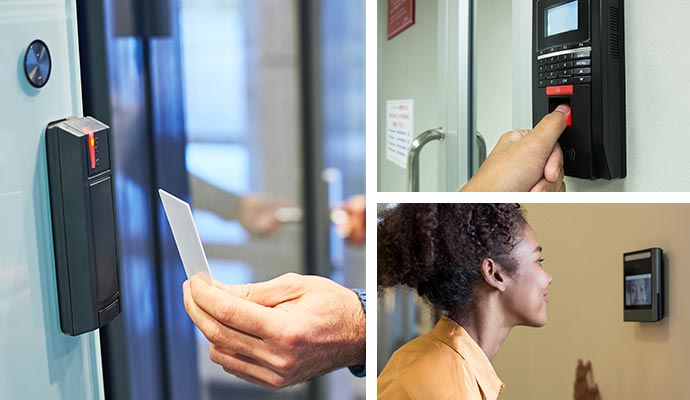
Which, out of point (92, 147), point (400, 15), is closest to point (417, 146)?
point (400, 15)

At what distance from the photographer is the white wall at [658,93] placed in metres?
0.68

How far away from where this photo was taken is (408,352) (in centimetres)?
79

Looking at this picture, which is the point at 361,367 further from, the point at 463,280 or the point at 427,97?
the point at 427,97

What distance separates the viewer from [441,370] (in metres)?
0.78

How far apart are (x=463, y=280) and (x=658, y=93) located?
277 millimetres

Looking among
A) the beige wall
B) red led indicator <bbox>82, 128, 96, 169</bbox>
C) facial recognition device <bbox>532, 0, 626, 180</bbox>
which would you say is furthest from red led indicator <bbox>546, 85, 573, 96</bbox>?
red led indicator <bbox>82, 128, 96, 169</bbox>

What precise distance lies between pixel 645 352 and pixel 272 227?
2.96ft

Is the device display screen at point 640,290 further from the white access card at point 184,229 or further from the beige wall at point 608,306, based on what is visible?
the white access card at point 184,229

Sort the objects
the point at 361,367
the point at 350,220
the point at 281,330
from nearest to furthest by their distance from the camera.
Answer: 1. the point at 281,330
2. the point at 361,367
3. the point at 350,220

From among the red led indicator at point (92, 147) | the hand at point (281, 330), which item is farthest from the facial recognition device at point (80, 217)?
the hand at point (281, 330)

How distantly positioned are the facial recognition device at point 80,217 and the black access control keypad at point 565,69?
519 millimetres

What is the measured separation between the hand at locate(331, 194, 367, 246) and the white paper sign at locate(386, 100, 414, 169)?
0.63 meters

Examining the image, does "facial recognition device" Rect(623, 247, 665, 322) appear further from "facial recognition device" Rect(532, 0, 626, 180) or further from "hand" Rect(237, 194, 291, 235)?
"hand" Rect(237, 194, 291, 235)

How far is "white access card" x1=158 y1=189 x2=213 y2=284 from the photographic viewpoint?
805mm
